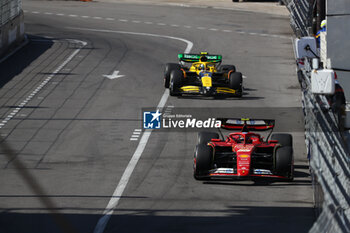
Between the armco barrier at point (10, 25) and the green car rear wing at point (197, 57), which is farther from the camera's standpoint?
the armco barrier at point (10, 25)

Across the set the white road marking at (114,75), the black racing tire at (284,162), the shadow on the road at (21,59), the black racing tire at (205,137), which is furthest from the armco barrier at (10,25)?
the black racing tire at (284,162)

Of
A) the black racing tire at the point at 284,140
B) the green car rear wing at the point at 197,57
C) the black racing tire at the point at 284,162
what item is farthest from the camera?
the green car rear wing at the point at 197,57

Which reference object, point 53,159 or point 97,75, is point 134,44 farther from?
point 53,159

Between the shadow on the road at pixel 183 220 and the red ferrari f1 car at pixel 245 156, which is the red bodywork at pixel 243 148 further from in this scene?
the shadow on the road at pixel 183 220

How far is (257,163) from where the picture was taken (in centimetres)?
1741

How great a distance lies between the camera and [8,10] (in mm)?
34844

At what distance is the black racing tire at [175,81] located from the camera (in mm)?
26031

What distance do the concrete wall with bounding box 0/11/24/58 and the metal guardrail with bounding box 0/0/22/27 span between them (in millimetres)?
178

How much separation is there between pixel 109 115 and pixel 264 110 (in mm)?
4940

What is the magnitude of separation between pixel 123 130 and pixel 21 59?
40.5 ft

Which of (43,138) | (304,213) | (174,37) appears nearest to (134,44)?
(174,37)

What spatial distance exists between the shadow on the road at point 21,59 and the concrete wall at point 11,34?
44cm

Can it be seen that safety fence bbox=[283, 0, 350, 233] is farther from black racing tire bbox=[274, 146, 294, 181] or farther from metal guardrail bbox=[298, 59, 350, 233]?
black racing tire bbox=[274, 146, 294, 181]

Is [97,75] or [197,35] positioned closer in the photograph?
[97,75]
